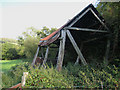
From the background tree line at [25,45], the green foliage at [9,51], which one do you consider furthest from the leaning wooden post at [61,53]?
the green foliage at [9,51]

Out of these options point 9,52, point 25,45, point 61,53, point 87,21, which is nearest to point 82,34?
point 87,21

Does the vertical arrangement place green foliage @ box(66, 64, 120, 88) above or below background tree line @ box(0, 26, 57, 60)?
below

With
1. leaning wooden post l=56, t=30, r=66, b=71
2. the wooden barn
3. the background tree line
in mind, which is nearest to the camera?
leaning wooden post l=56, t=30, r=66, b=71

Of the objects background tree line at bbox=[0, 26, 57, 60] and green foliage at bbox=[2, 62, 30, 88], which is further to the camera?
background tree line at bbox=[0, 26, 57, 60]

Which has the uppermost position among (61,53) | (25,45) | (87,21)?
(87,21)

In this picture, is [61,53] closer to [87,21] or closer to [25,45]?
[87,21]

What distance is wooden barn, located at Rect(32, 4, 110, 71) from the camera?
4.33m

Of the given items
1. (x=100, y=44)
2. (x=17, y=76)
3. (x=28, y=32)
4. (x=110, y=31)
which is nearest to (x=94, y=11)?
(x=110, y=31)

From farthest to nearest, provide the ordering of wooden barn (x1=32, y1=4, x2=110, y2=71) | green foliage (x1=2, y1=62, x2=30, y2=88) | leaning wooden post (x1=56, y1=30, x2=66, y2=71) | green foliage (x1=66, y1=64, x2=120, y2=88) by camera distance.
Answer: wooden barn (x1=32, y1=4, x2=110, y2=71) → leaning wooden post (x1=56, y1=30, x2=66, y2=71) → green foliage (x1=2, y1=62, x2=30, y2=88) → green foliage (x1=66, y1=64, x2=120, y2=88)

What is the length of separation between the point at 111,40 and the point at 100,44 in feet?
3.78

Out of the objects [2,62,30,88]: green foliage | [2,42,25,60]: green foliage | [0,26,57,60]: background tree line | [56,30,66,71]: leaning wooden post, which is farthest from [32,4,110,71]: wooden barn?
[2,42,25,60]: green foliage

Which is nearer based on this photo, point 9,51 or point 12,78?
point 12,78

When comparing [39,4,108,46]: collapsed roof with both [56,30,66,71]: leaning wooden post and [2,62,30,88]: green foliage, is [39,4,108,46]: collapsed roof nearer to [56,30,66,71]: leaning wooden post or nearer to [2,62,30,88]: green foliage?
[56,30,66,71]: leaning wooden post

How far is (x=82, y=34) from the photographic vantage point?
6875mm
